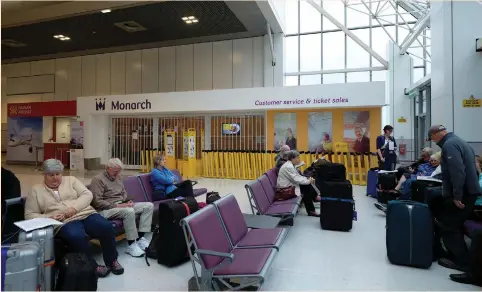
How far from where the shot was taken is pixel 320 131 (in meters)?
9.96

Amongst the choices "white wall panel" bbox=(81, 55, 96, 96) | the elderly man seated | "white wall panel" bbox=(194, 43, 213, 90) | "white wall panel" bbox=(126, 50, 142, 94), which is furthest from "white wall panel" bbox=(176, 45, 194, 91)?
the elderly man seated

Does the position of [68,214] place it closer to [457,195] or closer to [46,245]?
[46,245]

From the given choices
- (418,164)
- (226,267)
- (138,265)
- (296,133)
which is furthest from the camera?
(296,133)

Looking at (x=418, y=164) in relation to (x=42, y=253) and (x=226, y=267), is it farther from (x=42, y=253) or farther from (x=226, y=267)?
(x=42, y=253)

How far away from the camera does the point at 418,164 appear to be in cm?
588

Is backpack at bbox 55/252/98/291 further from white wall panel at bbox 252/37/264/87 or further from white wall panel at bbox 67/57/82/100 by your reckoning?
white wall panel at bbox 67/57/82/100

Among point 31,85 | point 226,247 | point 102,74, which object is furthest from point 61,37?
point 226,247

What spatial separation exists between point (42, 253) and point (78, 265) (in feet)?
1.02

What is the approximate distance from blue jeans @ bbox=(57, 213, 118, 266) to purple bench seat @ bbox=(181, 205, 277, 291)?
1.05 metres

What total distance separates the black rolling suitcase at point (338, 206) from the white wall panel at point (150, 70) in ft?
40.2

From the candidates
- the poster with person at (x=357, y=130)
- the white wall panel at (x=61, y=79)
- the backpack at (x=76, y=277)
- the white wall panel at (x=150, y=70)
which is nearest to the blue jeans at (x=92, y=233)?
the backpack at (x=76, y=277)

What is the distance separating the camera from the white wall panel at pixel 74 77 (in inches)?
637

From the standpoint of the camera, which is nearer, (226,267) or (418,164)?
(226,267)

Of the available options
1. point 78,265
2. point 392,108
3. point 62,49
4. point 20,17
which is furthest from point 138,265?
point 62,49
